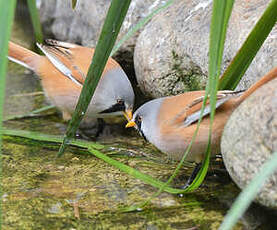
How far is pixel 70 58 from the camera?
11.1ft

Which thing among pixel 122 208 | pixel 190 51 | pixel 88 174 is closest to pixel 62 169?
pixel 88 174

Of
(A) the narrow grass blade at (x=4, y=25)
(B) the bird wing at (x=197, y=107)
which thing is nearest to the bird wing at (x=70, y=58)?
(B) the bird wing at (x=197, y=107)

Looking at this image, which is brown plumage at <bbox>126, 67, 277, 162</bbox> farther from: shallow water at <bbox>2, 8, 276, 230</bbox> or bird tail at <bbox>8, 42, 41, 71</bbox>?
bird tail at <bbox>8, 42, 41, 71</bbox>

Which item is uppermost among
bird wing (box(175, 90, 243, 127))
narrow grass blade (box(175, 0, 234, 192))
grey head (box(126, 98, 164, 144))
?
narrow grass blade (box(175, 0, 234, 192))

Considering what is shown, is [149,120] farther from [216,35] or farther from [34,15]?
[34,15]

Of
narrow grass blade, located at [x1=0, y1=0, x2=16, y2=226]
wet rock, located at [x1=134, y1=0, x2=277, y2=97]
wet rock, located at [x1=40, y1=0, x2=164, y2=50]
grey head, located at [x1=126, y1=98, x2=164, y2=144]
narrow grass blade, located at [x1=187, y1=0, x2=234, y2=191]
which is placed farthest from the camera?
wet rock, located at [x1=40, y1=0, x2=164, y2=50]

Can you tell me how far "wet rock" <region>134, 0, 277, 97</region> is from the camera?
2840 millimetres

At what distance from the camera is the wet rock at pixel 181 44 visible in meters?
2.84

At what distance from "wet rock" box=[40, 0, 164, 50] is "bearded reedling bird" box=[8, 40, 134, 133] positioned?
493 mm

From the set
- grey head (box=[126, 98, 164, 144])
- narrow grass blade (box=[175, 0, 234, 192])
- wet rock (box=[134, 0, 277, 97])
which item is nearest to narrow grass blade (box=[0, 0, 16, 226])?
narrow grass blade (box=[175, 0, 234, 192])

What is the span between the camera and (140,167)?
2.72 m

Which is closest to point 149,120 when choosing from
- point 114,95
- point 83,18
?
point 114,95

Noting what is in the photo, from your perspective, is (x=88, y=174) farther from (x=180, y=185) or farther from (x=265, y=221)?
(x=265, y=221)

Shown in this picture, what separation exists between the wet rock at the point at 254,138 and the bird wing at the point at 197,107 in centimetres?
20
